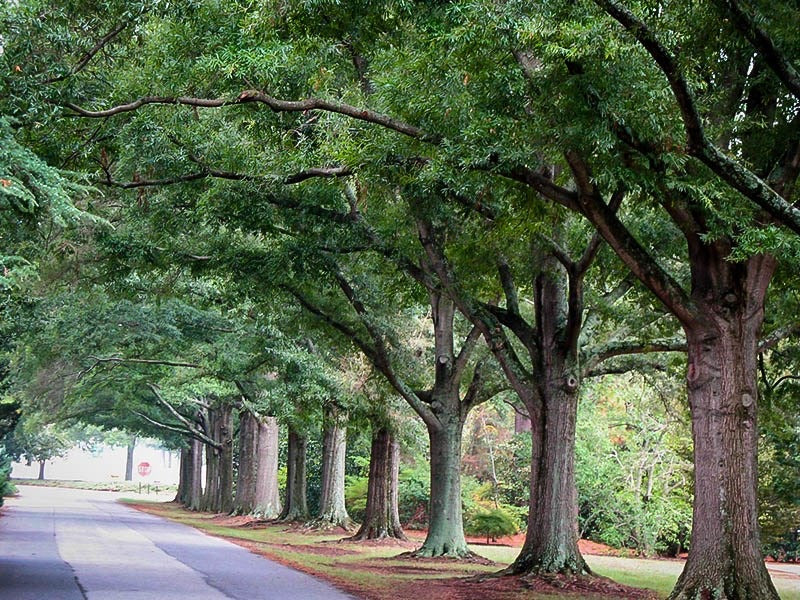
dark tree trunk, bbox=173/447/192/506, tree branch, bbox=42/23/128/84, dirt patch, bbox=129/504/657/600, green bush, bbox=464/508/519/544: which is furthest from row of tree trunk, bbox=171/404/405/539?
tree branch, bbox=42/23/128/84

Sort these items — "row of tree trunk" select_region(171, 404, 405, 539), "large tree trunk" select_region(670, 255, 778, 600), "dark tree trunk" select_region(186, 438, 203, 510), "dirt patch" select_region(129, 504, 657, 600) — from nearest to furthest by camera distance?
"large tree trunk" select_region(670, 255, 778, 600)
"dirt patch" select_region(129, 504, 657, 600)
"row of tree trunk" select_region(171, 404, 405, 539)
"dark tree trunk" select_region(186, 438, 203, 510)

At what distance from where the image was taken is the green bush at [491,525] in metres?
33.8

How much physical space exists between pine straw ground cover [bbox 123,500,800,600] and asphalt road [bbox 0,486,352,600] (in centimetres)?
80

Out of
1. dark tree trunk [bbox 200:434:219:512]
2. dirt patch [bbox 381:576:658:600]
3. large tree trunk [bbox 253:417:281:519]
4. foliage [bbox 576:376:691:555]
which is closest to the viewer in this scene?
dirt patch [bbox 381:576:658:600]

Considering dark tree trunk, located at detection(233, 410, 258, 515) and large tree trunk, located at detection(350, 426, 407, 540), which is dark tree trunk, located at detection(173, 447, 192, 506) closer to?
dark tree trunk, located at detection(233, 410, 258, 515)

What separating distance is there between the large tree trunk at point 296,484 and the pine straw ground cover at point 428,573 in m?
6.56

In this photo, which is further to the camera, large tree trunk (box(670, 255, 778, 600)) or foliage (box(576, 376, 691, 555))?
foliage (box(576, 376, 691, 555))

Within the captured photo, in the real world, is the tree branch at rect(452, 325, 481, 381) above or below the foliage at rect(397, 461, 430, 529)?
above

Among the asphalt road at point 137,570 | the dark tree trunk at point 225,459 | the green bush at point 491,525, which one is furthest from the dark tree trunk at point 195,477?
the asphalt road at point 137,570

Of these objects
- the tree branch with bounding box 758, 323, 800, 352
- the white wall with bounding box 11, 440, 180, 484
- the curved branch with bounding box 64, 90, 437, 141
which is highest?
the curved branch with bounding box 64, 90, 437, 141

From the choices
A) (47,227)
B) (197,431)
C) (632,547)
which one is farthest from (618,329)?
(197,431)

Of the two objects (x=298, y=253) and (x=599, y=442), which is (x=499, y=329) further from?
(x=599, y=442)

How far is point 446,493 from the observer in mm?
21359

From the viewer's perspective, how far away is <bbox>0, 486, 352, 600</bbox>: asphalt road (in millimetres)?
12523
